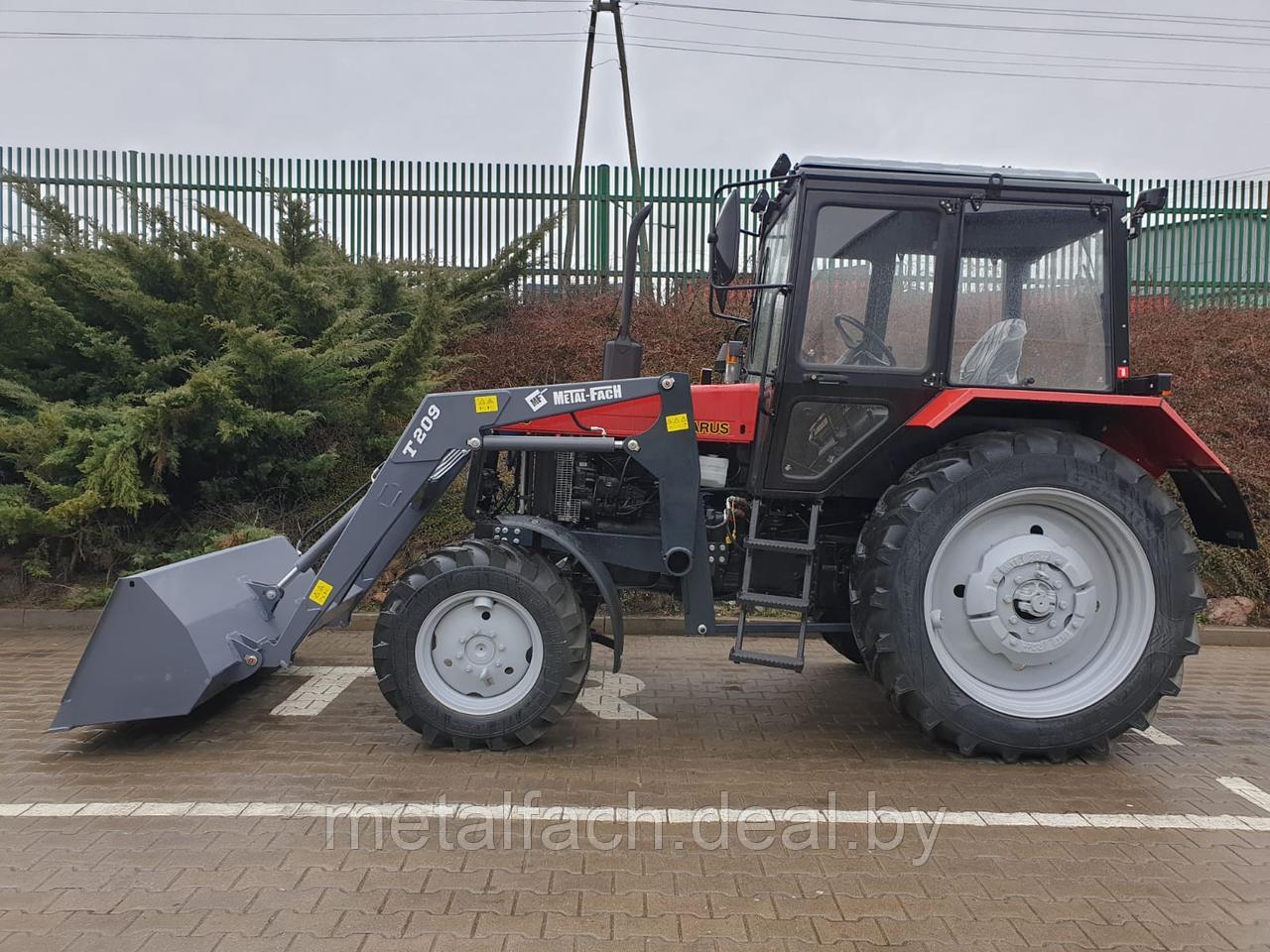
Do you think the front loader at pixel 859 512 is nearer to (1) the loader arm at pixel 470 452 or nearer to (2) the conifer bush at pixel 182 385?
(1) the loader arm at pixel 470 452

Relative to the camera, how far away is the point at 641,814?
3371 millimetres

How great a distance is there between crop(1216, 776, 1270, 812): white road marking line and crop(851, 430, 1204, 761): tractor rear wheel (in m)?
0.40

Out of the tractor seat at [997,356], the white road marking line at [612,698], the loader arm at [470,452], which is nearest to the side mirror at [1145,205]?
the tractor seat at [997,356]

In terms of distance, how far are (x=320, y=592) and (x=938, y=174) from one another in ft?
11.4

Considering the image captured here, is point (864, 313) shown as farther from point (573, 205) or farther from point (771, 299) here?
point (573, 205)

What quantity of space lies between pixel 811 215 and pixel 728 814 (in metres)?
2.64

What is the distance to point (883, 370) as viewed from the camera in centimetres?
417

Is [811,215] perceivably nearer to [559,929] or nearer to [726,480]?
[726,480]

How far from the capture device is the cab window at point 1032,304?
13.7ft

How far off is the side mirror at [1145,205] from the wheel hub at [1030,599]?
1518 millimetres

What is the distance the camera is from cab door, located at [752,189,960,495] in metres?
4.16

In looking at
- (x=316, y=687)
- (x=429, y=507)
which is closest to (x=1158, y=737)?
(x=429, y=507)

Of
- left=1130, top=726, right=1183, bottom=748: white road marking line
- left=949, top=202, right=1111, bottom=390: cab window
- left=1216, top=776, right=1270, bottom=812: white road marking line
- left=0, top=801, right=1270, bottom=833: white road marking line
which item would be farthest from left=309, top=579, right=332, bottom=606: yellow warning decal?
left=1216, top=776, right=1270, bottom=812: white road marking line

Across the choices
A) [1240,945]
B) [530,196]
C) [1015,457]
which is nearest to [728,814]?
[1240,945]
